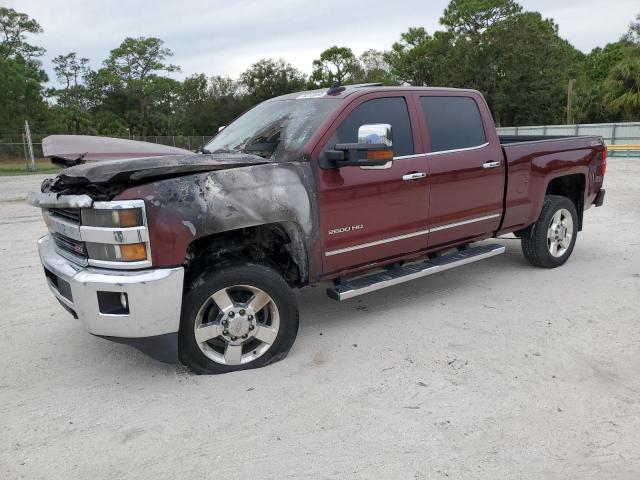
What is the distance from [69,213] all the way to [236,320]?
4.20 feet

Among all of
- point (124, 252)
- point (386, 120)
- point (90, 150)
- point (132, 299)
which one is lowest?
point (132, 299)

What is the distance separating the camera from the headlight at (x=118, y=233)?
3166 millimetres

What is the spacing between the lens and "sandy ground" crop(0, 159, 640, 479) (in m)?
2.73

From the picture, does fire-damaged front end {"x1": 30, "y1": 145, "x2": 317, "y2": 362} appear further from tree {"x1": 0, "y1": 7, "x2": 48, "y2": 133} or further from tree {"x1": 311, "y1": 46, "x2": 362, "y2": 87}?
tree {"x1": 311, "y1": 46, "x2": 362, "y2": 87}

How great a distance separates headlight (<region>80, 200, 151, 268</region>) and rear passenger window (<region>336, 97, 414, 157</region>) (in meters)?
1.66

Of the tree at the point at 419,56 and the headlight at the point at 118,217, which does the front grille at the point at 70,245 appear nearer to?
the headlight at the point at 118,217

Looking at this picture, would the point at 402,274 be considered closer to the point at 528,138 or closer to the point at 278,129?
the point at 278,129

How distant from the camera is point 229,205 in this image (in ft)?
11.4

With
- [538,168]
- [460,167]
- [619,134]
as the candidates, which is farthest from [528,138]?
[619,134]

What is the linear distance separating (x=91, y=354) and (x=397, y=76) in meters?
60.4

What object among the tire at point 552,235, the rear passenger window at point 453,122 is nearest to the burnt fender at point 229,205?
the rear passenger window at point 453,122

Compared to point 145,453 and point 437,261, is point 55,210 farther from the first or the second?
point 437,261

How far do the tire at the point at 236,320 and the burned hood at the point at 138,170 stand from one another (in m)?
0.68

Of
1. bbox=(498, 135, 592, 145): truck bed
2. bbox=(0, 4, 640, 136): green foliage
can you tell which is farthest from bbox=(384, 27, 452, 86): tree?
bbox=(498, 135, 592, 145): truck bed
